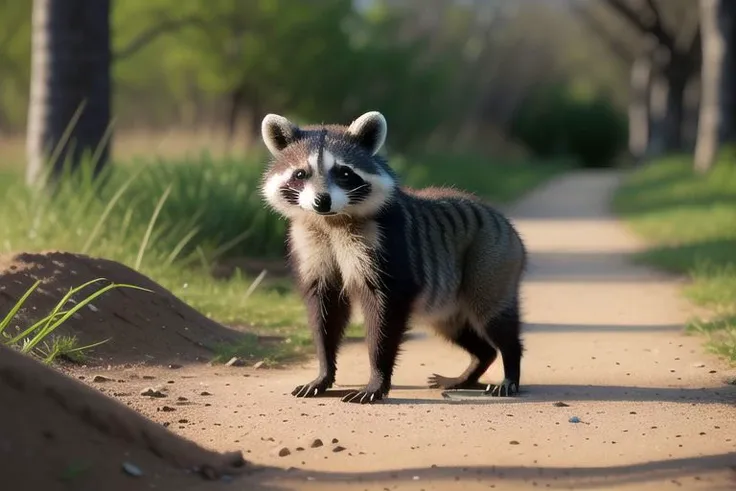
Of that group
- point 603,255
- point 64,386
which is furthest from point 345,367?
point 603,255

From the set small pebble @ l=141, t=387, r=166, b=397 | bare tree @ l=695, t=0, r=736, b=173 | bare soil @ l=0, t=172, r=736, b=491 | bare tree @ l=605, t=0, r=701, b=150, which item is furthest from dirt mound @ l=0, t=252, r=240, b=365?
bare tree @ l=605, t=0, r=701, b=150

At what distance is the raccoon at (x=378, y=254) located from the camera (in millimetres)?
6484

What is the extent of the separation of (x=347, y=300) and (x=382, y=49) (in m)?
20.7

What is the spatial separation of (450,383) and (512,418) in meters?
1.10

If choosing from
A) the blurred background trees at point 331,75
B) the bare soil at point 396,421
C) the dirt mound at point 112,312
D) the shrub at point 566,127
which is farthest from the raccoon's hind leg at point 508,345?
the shrub at point 566,127

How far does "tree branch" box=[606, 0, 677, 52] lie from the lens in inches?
1292

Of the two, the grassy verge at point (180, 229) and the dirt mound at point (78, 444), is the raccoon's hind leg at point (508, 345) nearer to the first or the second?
the grassy verge at point (180, 229)

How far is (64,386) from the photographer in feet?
16.7

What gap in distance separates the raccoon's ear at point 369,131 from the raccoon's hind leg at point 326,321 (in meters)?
0.81

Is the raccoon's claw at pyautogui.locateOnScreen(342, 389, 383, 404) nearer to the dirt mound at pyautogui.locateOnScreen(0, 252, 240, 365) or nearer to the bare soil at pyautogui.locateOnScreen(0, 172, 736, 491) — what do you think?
the bare soil at pyautogui.locateOnScreen(0, 172, 736, 491)

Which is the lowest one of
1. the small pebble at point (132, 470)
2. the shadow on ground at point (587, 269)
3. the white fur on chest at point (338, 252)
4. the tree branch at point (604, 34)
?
the shadow on ground at point (587, 269)

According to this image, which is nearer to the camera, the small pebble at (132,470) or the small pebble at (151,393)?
the small pebble at (132,470)

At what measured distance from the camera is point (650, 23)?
33938mm

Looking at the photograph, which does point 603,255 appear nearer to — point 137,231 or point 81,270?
point 137,231
